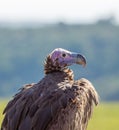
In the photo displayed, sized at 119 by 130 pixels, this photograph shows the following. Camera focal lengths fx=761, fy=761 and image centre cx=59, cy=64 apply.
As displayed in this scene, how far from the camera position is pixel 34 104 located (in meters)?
11.6

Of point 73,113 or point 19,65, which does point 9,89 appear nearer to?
point 19,65

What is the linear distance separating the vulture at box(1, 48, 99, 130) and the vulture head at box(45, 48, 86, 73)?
0.26 metres

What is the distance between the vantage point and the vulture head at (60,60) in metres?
12.4

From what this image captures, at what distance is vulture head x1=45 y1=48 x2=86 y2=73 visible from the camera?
12438 millimetres

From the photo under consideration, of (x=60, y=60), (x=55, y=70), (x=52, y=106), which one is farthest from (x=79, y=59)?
(x=52, y=106)

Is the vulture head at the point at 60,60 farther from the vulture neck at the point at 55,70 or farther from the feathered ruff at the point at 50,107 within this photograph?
the feathered ruff at the point at 50,107

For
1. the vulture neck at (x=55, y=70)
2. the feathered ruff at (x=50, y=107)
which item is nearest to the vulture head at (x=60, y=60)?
the vulture neck at (x=55, y=70)

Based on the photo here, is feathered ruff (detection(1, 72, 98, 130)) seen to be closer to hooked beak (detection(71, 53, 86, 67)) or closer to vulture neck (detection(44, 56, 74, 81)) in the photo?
vulture neck (detection(44, 56, 74, 81))

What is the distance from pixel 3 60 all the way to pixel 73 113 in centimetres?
18364

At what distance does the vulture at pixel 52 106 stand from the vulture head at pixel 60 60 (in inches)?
10.2

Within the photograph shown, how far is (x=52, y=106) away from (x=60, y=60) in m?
1.21

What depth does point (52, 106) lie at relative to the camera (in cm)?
1150

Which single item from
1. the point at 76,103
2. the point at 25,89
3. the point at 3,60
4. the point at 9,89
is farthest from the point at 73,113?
the point at 3,60

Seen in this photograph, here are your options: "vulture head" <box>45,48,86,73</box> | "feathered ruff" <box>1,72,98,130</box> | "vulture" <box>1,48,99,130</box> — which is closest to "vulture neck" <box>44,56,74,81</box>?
"vulture head" <box>45,48,86,73</box>
